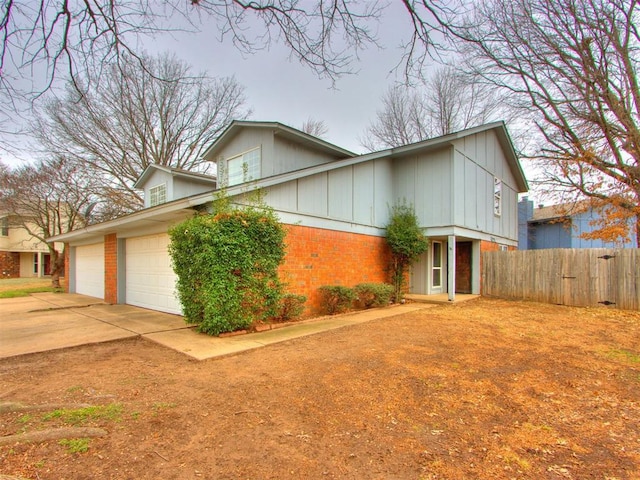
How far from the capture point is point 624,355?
561cm

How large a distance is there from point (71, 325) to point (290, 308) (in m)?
5.24

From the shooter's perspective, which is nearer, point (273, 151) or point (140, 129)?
point (273, 151)

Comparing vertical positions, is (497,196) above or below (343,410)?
above

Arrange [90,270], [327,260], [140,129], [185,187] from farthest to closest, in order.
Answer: [140,129] < [90,270] < [185,187] < [327,260]

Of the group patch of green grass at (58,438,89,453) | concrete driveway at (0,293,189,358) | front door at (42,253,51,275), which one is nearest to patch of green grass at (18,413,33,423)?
patch of green grass at (58,438,89,453)

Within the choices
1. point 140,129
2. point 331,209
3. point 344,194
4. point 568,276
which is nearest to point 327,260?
point 331,209

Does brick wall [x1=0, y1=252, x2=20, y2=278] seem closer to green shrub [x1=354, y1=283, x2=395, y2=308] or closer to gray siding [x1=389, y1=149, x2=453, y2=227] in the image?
green shrub [x1=354, y1=283, x2=395, y2=308]

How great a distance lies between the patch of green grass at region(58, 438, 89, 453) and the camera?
2725mm

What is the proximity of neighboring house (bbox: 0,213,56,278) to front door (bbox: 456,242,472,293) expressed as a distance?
30.8m

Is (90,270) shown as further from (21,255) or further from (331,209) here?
(21,255)

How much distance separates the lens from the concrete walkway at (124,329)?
6059mm

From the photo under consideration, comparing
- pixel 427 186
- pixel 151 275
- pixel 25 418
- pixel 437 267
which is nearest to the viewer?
pixel 25 418

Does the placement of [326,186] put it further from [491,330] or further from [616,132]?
[616,132]

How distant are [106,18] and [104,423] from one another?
4.15 metres
